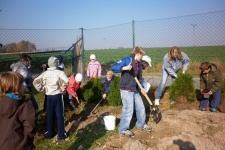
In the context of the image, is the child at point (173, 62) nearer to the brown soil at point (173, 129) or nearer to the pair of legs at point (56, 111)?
the brown soil at point (173, 129)

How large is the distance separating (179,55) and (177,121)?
66.8 inches

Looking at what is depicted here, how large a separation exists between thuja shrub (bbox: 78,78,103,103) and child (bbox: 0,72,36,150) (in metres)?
3.92

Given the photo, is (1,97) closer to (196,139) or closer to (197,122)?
(196,139)

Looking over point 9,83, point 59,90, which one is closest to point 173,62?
point 59,90

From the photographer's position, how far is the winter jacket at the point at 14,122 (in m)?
2.35

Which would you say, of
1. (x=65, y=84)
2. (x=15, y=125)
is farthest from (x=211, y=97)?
(x=15, y=125)

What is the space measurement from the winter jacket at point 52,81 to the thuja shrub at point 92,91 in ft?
7.18

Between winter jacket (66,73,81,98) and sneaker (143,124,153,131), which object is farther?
winter jacket (66,73,81,98)

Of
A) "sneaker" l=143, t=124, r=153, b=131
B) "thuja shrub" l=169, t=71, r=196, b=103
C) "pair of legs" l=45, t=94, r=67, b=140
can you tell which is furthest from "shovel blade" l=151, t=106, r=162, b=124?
"pair of legs" l=45, t=94, r=67, b=140

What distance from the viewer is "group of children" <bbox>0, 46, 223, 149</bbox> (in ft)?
7.82

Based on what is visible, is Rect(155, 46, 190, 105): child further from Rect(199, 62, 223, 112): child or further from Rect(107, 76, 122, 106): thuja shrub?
Rect(107, 76, 122, 106): thuja shrub

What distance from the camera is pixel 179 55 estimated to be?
567 cm

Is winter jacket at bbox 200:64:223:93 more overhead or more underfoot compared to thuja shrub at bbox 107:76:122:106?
more overhead

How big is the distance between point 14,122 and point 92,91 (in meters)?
3.98
